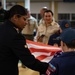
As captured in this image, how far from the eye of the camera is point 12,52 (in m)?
2.39

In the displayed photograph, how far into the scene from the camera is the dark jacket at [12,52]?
2346mm

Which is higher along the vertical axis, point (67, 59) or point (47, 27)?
point (67, 59)

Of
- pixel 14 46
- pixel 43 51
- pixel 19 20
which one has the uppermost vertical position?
pixel 19 20

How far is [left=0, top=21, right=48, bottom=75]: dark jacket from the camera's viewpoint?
2.35 m

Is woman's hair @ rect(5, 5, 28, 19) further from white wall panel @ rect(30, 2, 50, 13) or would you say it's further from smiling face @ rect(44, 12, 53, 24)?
white wall panel @ rect(30, 2, 50, 13)

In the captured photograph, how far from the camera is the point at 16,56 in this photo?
240 centimetres

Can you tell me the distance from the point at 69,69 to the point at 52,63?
149mm

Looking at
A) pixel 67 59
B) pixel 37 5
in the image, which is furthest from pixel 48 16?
pixel 37 5

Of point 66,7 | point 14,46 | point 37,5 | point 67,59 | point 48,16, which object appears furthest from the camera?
point 37,5

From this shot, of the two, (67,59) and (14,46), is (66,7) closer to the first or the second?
(14,46)

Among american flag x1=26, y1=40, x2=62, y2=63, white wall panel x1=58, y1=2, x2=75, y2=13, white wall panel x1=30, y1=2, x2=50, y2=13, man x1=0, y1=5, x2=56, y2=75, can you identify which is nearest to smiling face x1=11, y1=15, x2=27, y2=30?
man x1=0, y1=5, x2=56, y2=75

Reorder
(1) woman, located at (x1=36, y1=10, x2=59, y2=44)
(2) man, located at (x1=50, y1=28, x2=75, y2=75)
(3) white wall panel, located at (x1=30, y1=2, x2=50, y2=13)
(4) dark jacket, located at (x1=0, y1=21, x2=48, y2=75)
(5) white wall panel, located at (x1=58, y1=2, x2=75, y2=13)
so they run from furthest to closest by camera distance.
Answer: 1. (3) white wall panel, located at (x1=30, y1=2, x2=50, y2=13)
2. (5) white wall panel, located at (x1=58, y1=2, x2=75, y2=13)
3. (1) woman, located at (x1=36, y1=10, x2=59, y2=44)
4. (4) dark jacket, located at (x1=0, y1=21, x2=48, y2=75)
5. (2) man, located at (x1=50, y1=28, x2=75, y2=75)

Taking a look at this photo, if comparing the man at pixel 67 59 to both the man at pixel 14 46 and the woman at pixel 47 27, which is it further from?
the woman at pixel 47 27

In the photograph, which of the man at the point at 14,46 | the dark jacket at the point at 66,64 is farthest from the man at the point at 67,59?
the man at the point at 14,46
